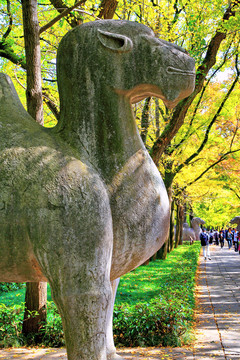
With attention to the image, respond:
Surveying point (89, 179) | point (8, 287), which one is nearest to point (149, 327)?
point (89, 179)

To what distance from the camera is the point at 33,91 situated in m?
5.69

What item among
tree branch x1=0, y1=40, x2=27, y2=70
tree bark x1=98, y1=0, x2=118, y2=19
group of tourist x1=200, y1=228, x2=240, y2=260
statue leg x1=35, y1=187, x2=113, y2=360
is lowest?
group of tourist x1=200, y1=228, x2=240, y2=260

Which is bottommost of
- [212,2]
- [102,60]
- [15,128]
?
[15,128]

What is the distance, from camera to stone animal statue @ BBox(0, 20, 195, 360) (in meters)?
2.22

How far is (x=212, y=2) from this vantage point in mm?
9352

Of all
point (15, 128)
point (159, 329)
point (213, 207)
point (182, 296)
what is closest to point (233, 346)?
point (159, 329)

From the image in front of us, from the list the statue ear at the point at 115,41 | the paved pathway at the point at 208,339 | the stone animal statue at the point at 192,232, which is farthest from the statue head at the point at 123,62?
the stone animal statue at the point at 192,232

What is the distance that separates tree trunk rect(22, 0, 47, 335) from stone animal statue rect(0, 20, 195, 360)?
297 cm

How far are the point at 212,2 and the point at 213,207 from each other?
36978mm

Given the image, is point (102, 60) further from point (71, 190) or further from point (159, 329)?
point (159, 329)

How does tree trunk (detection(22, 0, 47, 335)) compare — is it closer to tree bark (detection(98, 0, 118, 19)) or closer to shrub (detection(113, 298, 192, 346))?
shrub (detection(113, 298, 192, 346))

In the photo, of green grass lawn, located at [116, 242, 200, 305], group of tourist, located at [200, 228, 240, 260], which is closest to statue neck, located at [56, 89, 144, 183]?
green grass lawn, located at [116, 242, 200, 305]

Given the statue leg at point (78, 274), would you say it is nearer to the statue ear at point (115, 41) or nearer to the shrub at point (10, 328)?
the statue ear at point (115, 41)

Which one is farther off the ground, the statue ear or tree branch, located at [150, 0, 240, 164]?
tree branch, located at [150, 0, 240, 164]
